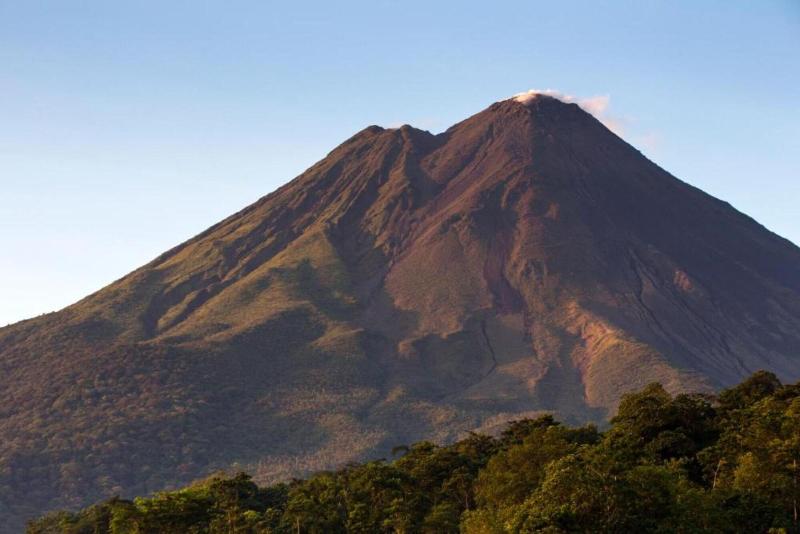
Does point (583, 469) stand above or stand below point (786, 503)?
above

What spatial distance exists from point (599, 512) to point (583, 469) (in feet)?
8.35

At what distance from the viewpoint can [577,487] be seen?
56750mm

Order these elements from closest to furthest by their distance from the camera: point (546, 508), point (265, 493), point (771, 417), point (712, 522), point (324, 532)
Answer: point (546, 508) → point (712, 522) → point (771, 417) → point (324, 532) → point (265, 493)

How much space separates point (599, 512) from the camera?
56.2m

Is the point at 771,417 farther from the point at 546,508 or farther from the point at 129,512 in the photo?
the point at 129,512

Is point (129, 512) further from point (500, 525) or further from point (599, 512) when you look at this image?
point (599, 512)

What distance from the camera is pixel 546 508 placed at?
55.8m

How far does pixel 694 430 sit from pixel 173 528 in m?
35.2

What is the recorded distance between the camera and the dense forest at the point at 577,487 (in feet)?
188

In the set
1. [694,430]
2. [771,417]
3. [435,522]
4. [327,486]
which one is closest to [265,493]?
[327,486]

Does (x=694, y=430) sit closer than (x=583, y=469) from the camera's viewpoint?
No

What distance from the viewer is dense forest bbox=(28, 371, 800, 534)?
57312mm

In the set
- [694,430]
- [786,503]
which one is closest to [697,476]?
[694,430]

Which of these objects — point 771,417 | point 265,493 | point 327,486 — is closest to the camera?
point 771,417
